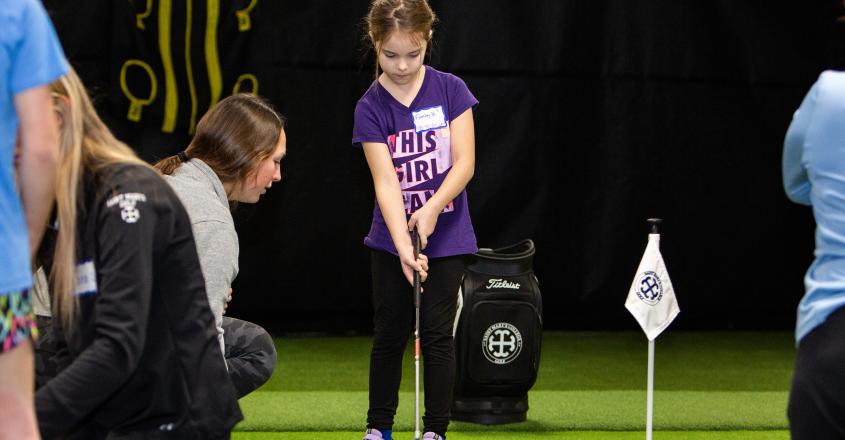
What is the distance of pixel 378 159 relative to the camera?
11.4 ft

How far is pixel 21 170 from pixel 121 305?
26cm

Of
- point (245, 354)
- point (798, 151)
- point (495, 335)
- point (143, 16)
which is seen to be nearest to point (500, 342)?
point (495, 335)

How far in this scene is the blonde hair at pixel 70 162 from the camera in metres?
1.78

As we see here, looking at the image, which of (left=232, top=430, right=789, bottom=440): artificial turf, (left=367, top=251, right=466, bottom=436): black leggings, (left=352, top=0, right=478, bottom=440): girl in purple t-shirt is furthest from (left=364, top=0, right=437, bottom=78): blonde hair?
(left=232, top=430, right=789, bottom=440): artificial turf

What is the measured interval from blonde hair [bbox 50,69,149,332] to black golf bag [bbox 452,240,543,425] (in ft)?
7.67

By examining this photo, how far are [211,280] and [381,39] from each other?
124 centimetres

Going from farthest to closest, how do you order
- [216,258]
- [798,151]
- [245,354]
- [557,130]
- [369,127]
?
1. [557,130]
2. [369,127]
3. [245,354]
4. [216,258]
5. [798,151]

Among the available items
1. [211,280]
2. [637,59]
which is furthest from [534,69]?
[211,280]

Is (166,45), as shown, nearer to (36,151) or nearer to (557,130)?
(557,130)

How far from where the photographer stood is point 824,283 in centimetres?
187

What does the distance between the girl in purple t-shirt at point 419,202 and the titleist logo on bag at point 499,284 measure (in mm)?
499

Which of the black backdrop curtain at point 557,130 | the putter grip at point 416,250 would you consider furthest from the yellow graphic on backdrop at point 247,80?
the putter grip at point 416,250

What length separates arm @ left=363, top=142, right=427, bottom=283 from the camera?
3375 millimetres

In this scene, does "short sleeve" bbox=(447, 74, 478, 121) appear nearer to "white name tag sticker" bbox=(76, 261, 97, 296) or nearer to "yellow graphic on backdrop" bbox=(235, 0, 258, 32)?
"white name tag sticker" bbox=(76, 261, 97, 296)
